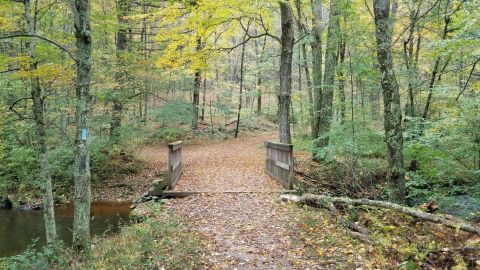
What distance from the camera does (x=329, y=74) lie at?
12469 mm

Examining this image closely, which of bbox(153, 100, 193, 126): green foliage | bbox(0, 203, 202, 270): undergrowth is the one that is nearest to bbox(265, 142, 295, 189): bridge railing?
bbox(0, 203, 202, 270): undergrowth

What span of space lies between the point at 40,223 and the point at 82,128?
576cm

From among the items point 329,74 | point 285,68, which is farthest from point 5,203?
point 329,74

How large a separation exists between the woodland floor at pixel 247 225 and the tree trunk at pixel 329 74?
3.07 meters

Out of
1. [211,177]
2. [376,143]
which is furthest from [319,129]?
[211,177]

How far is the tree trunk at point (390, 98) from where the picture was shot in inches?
247

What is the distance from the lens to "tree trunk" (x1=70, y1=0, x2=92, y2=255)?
19.7ft

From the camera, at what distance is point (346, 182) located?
31.3ft

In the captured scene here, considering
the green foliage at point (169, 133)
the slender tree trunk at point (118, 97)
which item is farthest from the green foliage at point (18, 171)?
the green foliage at point (169, 133)

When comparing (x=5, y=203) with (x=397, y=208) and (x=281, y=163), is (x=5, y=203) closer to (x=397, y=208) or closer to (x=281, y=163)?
(x=281, y=163)

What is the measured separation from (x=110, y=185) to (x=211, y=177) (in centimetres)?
457

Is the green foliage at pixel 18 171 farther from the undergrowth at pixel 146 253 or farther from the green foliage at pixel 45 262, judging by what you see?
the undergrowth at pixel 146 253

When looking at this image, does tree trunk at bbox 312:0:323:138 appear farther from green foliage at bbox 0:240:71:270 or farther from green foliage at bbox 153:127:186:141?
green foliage at bbox 0:240:71:270

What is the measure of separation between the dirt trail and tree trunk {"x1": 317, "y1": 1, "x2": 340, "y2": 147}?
301 cm
